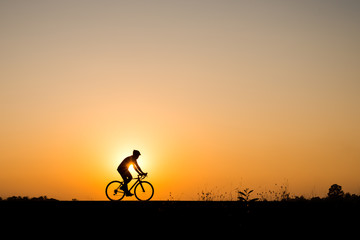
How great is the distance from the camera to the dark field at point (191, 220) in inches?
413

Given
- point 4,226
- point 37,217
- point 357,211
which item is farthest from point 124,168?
point 357,211

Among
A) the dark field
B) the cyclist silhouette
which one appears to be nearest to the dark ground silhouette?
the dark field

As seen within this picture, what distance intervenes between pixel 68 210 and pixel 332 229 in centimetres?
799

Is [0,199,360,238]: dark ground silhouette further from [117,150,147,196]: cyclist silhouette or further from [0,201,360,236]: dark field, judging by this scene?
Result: [117,150,147,196]: cyclist silhouette

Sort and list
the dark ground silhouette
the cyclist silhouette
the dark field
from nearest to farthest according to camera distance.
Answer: the dark field
the dark ground silhouette
the cyclist silhouette

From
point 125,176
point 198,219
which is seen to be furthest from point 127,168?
point 198,219

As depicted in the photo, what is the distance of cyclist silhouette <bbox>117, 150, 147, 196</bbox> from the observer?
61.3 feet

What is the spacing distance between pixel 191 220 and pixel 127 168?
→ 26.7 feet

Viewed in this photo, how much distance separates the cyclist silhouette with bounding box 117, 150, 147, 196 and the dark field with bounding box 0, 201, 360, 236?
4.83 m

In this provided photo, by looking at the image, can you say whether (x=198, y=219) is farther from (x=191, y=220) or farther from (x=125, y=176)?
(x=125, y=176)

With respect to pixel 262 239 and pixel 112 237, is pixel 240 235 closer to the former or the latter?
pixel 262 239

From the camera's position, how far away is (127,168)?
19266 mm

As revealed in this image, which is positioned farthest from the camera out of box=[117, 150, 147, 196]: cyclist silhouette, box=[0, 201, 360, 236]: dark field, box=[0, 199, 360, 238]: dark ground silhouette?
box=[117, 150, 147, 196]: cyclist silhouette

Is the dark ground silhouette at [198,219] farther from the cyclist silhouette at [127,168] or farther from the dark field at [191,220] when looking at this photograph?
the cyclist silhouette at [127,168]
